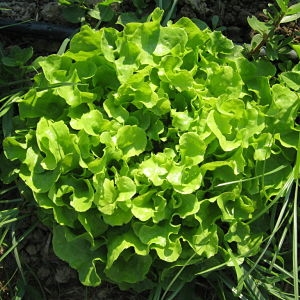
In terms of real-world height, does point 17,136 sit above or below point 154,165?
below

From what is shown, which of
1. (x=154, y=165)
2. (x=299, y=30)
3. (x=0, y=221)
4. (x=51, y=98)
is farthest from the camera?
(x=299, y=30)

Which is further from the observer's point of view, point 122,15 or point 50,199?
point 122,15

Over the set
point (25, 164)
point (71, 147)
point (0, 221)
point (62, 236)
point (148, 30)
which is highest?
point (148, 30)

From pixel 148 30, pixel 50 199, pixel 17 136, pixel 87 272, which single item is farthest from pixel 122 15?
pixel 87 272

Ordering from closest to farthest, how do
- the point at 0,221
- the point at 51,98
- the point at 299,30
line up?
the point at 51,98 < the point at 0,221 < the point at 299,30

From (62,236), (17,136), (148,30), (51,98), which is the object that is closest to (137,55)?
(148,30)

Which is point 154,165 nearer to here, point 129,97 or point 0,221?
point 129,97

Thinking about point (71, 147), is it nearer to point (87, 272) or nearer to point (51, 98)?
point (51, 98)
